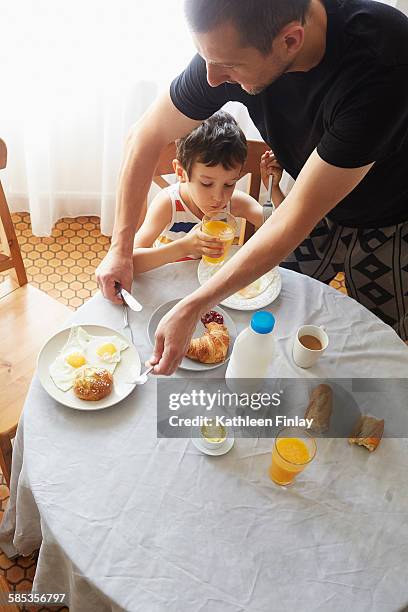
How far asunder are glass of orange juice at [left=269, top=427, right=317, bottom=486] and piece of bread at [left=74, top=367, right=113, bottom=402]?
366mm

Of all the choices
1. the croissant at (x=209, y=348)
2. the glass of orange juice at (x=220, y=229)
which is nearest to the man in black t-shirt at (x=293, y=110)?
the croissant at (x=209, y=348)

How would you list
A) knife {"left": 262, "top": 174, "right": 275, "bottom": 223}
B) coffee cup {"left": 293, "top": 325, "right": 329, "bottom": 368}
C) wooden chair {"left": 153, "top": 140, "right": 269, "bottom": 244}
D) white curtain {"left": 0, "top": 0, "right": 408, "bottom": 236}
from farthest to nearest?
white curtain {"left": 0, "top": 0, "right": 408, "bottom": 236} < knife {"left": 262, "top": 174, "right": 275, "bottom": 223} < wooden chair {"left": 153, "top": 140, "right": 269, "bottom": 244} < coffee cup {"left": 293, "top": 325, "right": 329, "bottom": 368}

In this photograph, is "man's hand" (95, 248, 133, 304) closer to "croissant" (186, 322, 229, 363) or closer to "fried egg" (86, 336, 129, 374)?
"fried egg" (86, 336, 129, 374)

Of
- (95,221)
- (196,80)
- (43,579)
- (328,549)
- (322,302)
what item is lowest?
(95,221)

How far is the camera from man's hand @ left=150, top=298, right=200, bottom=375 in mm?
1083

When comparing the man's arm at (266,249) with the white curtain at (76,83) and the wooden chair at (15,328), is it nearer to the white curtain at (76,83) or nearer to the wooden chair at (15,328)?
the wooden chair at (15,328)

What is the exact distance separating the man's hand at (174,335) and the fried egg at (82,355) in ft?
0.45

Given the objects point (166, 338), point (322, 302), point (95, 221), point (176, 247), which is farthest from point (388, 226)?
point (95, 221)

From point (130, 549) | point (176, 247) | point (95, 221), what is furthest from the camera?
point (95, 221)

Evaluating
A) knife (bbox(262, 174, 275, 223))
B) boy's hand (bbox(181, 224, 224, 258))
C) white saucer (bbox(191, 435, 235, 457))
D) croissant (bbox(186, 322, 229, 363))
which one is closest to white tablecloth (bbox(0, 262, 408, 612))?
white saucer (bbox(191, 435, 235, 457))

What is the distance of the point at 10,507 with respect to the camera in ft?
4.37

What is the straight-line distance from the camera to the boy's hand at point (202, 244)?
140 cm

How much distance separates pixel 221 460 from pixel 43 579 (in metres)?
0.45

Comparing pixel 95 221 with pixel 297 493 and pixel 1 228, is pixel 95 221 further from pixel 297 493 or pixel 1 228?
pixel 297 493
